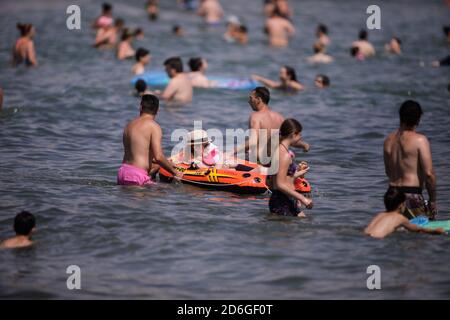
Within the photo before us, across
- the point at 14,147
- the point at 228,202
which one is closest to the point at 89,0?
the point at 14,147

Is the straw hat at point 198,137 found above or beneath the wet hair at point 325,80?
beneath

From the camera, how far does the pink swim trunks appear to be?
10.4 m

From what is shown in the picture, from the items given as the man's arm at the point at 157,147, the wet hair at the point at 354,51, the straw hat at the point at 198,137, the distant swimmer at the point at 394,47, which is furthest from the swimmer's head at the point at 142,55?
the man's arm at the point at 157,147

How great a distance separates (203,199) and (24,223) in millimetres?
2822

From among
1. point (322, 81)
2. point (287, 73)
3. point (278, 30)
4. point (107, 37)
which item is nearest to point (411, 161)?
point (287, 73)

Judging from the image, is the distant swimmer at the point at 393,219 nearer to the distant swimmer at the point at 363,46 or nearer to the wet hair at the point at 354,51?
the wet hair at the point at 354,51

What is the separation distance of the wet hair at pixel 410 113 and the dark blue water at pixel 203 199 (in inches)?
44.8

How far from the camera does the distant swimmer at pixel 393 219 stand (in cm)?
836

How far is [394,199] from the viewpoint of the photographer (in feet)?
27.3

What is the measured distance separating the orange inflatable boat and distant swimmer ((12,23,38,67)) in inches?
361

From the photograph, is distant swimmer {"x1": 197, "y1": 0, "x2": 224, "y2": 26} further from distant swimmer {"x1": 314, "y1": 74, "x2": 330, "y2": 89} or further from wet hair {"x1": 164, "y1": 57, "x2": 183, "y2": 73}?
wet hair {"x1": 164, "y1": 57, "x2": 183, "y2": 73}

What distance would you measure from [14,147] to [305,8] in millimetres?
22795

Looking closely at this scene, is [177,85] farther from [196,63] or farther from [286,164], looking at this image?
[286,164]
